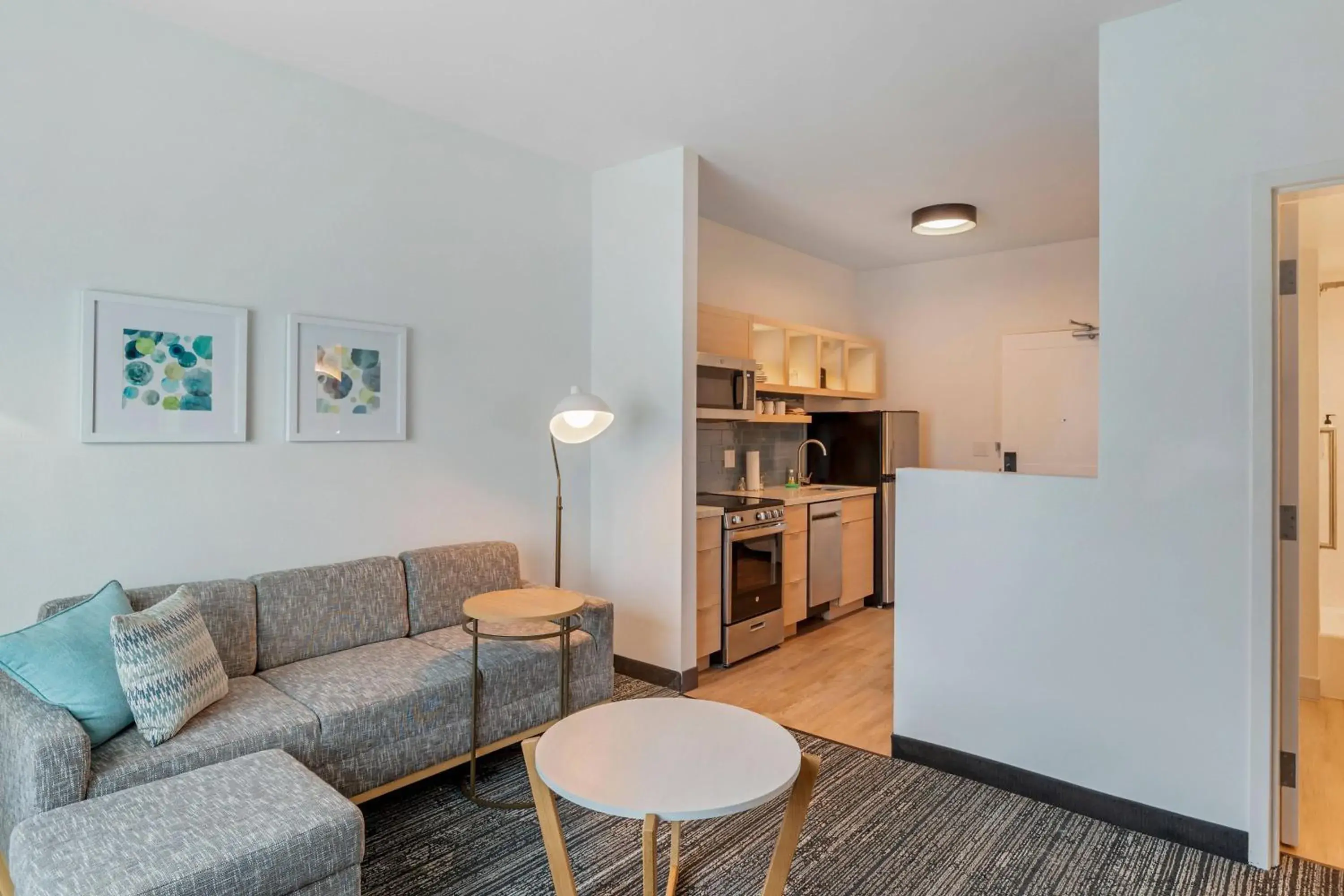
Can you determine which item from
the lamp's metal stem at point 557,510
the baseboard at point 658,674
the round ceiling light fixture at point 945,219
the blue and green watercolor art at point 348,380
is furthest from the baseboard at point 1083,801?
the round ceiling light fixture at point 945,219

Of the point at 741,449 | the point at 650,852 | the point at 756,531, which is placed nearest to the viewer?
the point at 650,852

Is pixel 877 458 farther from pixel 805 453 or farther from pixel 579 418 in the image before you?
pixel 579 418

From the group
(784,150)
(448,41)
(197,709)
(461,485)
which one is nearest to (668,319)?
(784,150)

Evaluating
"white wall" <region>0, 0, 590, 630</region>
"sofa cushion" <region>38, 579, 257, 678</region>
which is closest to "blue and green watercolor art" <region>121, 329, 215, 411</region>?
"white wall" <region>0, 0, 590, 630</region>

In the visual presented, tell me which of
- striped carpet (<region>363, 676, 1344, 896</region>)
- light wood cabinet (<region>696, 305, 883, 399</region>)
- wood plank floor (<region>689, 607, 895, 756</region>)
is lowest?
striped carpet (<region>363, 676, 1344, 896</region>)

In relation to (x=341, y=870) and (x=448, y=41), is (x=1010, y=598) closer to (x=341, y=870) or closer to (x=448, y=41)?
(x=341, y=870)

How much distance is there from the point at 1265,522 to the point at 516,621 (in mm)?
2487

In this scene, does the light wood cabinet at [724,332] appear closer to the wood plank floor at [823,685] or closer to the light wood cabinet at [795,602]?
→ the light wood cabinet at [795,602]

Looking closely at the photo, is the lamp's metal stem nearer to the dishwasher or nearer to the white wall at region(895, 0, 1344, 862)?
the dishwasher

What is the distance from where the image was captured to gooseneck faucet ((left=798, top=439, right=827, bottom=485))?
5930 mm

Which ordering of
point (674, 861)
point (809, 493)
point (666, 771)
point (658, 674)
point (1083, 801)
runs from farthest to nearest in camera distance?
1. point (809, 493)
2. point (658, 674)
3. point (1083, 801)
4. point (674, 861)
5. point (666, 771)

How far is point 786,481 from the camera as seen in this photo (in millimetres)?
5879

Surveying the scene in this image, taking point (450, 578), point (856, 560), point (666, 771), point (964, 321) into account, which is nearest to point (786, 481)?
point (856, 560)

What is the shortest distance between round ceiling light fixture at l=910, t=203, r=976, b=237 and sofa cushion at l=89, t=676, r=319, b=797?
4315 millimetres
